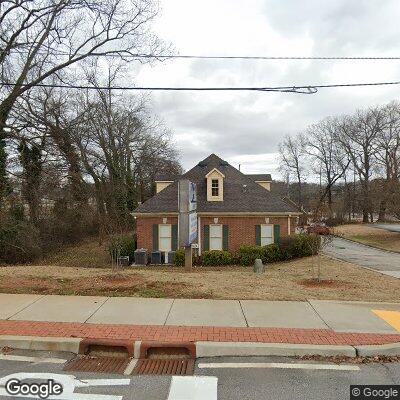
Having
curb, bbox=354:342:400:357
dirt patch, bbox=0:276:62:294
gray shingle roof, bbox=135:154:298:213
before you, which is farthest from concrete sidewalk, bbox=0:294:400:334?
gray shingle roof, bbox=135:154:298:213

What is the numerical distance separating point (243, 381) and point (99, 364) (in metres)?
1.87

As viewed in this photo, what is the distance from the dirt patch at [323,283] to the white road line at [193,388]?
5809 millimetres

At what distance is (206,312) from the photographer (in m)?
7.12

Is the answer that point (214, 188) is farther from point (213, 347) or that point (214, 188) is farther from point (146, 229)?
point (213, 347)

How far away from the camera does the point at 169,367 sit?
5098 mm

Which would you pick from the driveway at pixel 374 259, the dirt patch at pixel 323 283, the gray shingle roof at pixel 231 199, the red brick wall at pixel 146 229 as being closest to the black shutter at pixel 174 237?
the red brick wall at pixel 146 229

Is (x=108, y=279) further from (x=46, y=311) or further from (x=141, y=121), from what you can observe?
(x=141, y=121)

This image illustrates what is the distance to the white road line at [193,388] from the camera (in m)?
4.31

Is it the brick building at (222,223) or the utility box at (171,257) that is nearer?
the utility box at (171,257)

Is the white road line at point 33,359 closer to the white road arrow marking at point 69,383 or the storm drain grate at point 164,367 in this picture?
the white road arrow marking at point 69,383

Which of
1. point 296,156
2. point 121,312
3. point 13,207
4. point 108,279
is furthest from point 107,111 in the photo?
point 296,156

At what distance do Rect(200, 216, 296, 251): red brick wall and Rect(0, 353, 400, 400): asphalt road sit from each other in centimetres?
2126

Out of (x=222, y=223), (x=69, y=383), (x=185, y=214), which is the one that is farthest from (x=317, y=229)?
(x=222, y=223)

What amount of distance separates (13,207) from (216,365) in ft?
81.2
